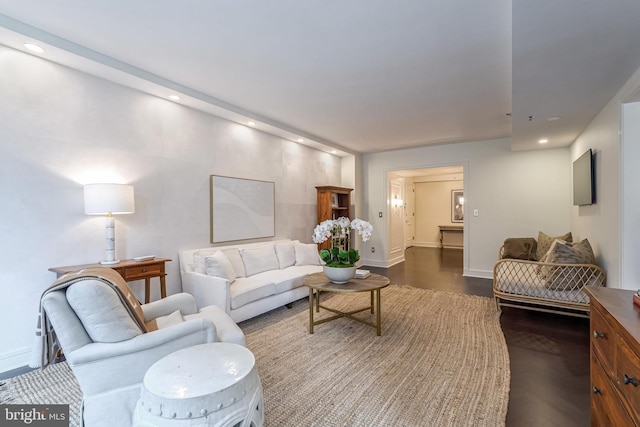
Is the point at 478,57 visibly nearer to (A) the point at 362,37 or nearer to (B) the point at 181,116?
(A) the point at 362,37

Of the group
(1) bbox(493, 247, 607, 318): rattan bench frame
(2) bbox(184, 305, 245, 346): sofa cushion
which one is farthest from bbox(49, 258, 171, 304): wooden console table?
(1) bbox(493, 247, 607, 318): rattan bench frame

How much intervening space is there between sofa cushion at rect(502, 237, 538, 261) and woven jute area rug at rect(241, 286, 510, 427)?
4.94 feet

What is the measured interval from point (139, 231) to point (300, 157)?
3036 millimetres

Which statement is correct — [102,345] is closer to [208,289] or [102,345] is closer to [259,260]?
[208,289]

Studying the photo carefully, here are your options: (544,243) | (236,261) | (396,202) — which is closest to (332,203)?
(396,202)

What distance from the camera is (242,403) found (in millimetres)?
1167

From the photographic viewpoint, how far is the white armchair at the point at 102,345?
1458 millimetres

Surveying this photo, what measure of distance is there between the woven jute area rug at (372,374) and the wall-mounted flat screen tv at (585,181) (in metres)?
1.79

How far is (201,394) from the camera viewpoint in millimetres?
1105

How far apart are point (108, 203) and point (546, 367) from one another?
3930mm

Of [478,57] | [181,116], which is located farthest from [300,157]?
[478,57]

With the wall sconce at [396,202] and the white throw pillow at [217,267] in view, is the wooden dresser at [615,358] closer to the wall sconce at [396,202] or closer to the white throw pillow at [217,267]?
the white throw pillow at [217,267]

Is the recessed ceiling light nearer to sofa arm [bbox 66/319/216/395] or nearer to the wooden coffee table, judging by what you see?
sofa arm [bbox 66/319/216/395]

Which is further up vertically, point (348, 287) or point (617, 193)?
point (617, 193)
